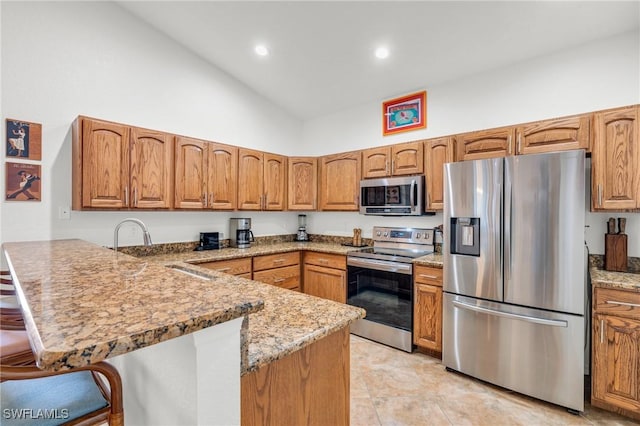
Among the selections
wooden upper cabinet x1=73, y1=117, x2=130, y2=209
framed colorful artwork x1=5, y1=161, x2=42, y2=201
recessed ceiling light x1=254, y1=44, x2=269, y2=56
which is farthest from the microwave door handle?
framed colorful artwork x1=5, y1=161, x2=42, y2=201

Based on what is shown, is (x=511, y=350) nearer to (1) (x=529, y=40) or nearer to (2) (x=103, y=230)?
(1) (x=529, y=40)

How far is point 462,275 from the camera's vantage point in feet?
8.01

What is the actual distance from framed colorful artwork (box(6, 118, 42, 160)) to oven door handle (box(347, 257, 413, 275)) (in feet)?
9.67

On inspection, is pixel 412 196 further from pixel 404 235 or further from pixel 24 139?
pixel 24 139

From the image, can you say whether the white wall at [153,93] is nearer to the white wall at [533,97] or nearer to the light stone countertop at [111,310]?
the white wall at [533,97]

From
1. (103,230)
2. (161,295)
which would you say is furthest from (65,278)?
(103,230)

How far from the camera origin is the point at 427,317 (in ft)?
8.98

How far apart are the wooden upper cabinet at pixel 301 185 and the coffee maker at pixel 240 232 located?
0.62m

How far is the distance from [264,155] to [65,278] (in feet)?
9.56

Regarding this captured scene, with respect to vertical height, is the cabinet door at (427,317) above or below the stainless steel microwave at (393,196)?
below

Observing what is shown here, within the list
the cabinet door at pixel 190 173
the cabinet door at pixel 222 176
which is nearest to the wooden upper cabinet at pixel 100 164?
the cabinet door at pixel 190 173

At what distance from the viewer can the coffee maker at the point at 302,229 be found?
437cm

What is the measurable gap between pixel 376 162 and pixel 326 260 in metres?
1.28

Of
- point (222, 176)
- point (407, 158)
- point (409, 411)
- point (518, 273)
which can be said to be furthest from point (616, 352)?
point (222, 176)
